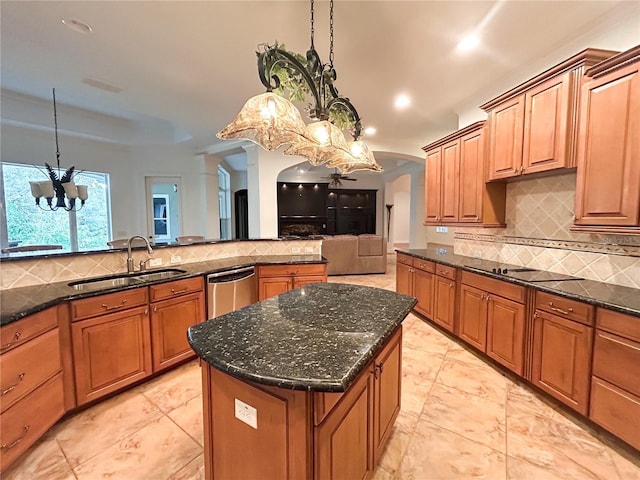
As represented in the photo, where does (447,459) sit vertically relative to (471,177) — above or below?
below

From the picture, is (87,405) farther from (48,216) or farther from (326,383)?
(48,216)

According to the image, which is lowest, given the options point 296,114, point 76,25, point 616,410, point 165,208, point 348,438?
point 616,410

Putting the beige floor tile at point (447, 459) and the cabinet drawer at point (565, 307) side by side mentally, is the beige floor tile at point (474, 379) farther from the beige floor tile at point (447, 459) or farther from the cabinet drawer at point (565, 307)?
the cabinet drawer at point (565, 307)

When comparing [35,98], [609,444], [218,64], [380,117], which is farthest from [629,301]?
[35,98]

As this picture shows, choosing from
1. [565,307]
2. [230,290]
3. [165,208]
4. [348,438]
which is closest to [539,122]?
[565,307]

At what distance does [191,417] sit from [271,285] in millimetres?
1663

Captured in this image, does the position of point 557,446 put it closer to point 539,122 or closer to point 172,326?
point 539,122

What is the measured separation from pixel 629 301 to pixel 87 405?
3.77m

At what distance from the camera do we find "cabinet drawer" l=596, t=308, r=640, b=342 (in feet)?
5.14

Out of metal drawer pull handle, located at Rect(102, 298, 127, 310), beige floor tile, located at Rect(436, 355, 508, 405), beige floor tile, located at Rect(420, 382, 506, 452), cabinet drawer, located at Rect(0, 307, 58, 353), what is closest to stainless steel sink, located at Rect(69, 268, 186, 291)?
metal drawer pull handle, located at Rect(102, 298, 127, 310)

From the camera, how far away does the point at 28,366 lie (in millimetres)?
1623

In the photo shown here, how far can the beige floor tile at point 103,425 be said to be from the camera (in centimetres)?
172

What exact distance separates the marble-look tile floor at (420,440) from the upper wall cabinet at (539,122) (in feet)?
6.44

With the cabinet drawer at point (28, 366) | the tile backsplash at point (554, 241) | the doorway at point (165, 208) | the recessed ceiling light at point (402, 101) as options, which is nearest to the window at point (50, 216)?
the doorway at point (165, 208)
